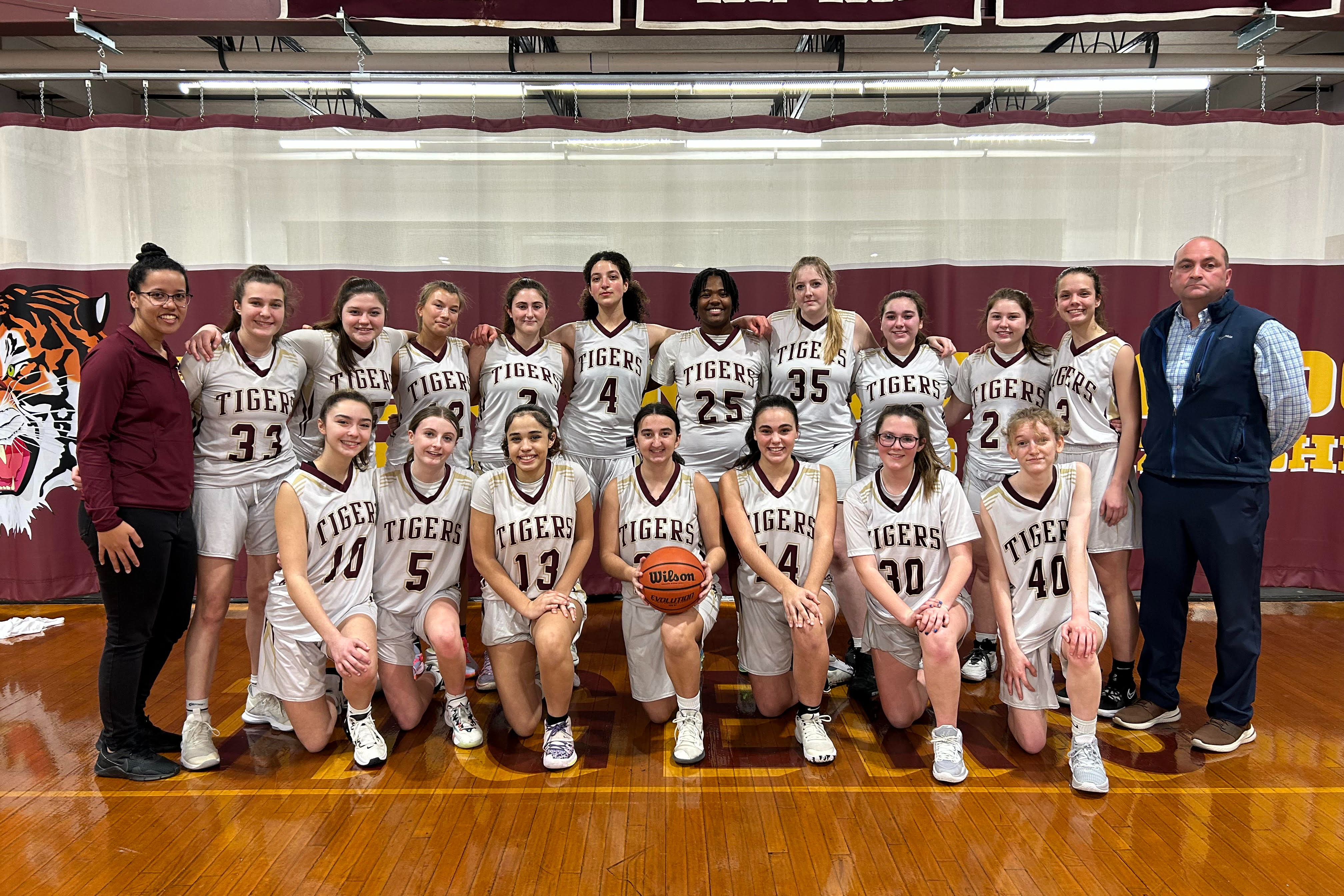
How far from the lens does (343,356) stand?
3570mm

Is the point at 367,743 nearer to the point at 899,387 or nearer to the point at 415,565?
the point at 415,565

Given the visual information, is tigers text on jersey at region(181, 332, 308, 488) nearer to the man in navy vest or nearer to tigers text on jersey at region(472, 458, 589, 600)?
tigers text on jersey at region(472, 458, 589, 600)

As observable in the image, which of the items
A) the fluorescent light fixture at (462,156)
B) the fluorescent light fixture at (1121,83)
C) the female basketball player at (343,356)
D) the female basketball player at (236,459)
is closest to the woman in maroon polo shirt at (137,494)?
the female basketball player at (236,459)

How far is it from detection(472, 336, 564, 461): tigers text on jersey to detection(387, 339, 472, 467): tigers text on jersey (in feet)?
0.31

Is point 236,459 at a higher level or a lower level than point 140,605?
higher

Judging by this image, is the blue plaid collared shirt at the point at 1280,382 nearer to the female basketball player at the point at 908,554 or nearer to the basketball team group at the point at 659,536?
the basketball team group at the point at 659,536

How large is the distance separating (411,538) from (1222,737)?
3.20 metres

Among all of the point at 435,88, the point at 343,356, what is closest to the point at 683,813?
the point at 343,356

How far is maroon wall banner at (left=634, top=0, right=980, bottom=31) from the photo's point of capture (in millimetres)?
4367

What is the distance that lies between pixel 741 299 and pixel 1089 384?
7.04 feet

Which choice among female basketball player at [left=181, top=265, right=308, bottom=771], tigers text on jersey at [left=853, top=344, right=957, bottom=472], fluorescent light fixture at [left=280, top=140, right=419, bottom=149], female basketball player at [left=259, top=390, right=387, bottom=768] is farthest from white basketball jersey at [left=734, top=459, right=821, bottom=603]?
fluorescent light fixture at [left=280, top=140, right=419, bottom=149]

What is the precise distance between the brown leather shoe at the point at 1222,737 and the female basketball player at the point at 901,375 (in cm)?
145

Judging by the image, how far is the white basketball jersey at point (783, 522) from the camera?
331cm

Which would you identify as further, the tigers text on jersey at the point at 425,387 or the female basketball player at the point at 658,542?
the tigers text on jersey at the point at 425,387
